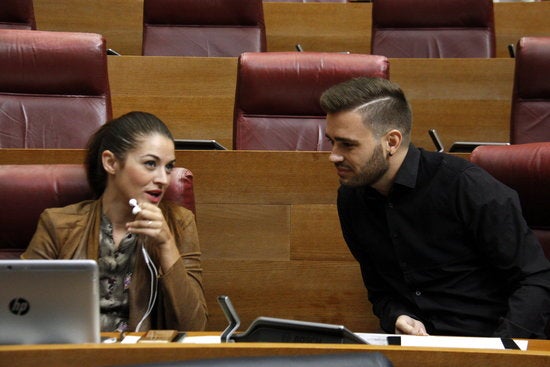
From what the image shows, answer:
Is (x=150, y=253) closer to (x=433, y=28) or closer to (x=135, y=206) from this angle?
(x=135, y=206)

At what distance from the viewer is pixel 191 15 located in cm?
111

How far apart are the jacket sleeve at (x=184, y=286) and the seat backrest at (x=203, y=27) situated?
563mm

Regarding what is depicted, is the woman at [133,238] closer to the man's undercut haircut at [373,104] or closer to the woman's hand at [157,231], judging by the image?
the woman's hand at [157,231]

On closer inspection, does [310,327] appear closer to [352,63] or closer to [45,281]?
[45,281]

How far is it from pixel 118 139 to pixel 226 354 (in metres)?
0.28

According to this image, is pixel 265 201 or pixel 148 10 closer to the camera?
pixel 265 201

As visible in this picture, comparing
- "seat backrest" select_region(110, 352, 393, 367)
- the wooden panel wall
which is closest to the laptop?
"seat backrest" select_region(110, 352, 393, 367)

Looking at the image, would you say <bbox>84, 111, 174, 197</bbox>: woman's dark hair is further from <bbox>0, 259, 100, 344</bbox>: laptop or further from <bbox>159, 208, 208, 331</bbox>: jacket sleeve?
<bbox>0, 259, 100, 344</bbox>: laptop

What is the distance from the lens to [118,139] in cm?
59

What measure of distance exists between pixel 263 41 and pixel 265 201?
0.49 m

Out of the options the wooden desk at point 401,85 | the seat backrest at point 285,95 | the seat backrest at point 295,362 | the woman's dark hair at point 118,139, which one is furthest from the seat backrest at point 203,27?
the seat backrest at point 295,362

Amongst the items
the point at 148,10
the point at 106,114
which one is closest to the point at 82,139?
the point at 106,114

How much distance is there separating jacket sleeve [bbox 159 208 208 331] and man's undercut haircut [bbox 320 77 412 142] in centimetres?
13

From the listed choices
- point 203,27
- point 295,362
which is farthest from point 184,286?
point 203,27
